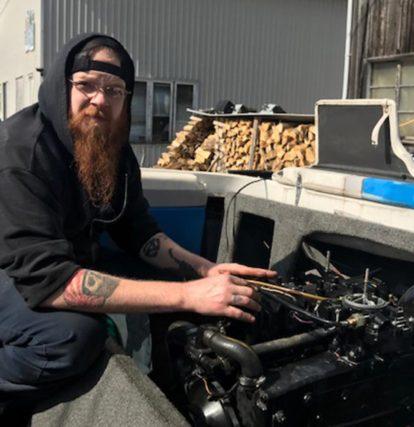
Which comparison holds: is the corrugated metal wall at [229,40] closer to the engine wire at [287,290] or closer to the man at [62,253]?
the man at [62,253]

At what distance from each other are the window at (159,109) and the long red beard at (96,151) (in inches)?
472

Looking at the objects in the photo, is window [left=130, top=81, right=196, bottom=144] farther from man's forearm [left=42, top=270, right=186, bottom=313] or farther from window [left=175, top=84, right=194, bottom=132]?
man's forearm [left=42, top=270, right=186, bottom=313]

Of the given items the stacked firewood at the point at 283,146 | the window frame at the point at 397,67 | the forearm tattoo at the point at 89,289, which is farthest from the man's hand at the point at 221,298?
the window frame at the point at 397,67

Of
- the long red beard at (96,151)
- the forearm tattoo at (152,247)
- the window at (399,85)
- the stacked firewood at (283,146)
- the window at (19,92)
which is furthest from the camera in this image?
the window at (19,92)

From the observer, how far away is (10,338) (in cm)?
188

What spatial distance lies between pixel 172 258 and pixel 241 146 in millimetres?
6748

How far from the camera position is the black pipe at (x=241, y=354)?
1.64m

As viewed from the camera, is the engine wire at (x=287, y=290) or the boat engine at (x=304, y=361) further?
the engine wire at (x=287, y=290)

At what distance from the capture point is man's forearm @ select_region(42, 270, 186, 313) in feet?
5.96

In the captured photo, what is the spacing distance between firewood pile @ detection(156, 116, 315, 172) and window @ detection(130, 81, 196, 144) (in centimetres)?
320

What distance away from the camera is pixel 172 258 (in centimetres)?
258

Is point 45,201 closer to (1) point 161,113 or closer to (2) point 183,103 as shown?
(1) point 161,113

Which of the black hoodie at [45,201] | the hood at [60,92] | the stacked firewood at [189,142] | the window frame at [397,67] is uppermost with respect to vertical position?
the window frame at [397,67]

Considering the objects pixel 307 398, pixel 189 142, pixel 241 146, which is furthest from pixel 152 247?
pixel 189 142
